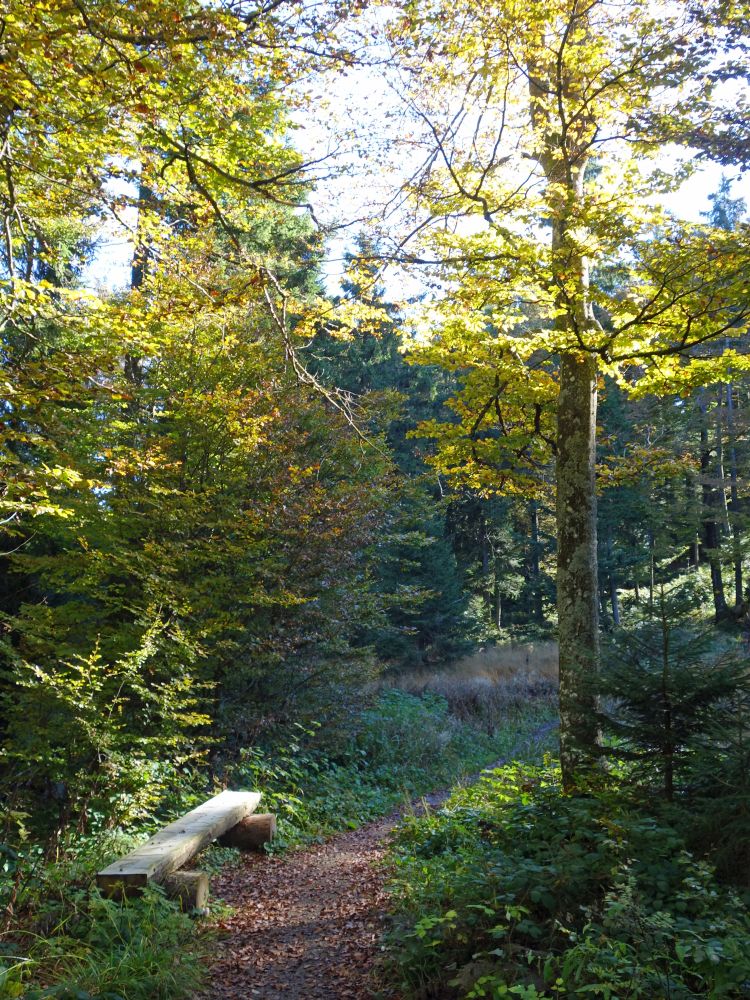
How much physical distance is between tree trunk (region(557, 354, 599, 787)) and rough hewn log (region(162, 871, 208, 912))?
314 centimetres

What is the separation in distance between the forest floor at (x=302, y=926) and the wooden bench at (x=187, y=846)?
29 cm

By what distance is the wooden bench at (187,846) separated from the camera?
489 cm

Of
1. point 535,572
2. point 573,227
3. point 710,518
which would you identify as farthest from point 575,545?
point 535,572

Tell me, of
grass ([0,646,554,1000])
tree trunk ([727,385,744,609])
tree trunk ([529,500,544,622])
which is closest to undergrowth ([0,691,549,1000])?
grass ([0,646,554,1000])

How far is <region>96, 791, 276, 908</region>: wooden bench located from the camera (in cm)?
489

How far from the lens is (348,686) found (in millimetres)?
10734

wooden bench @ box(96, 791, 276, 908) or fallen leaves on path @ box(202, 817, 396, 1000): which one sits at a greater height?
wooden bench @ box(96, 791, 276, 908)

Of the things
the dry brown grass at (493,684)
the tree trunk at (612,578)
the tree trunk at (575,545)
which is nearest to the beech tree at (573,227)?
the tree trunk at (575,545)

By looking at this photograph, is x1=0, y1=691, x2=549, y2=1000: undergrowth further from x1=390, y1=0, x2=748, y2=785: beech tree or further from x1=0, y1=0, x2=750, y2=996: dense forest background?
x1=390, y1=0, x2=748, y2=785: beech tree

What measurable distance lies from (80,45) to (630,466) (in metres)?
6.72

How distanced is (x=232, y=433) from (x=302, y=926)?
5.98m

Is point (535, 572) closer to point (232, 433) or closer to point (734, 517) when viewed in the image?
point (734, 517)

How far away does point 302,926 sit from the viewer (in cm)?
555

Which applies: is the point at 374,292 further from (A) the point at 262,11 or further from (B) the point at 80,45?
(B) the point at 80,45
